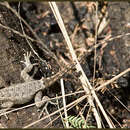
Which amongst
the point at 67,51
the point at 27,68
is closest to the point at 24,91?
the point at 27,68

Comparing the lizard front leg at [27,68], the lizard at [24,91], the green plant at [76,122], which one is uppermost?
the lizard front leg at [27,68]

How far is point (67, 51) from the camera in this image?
5.59m

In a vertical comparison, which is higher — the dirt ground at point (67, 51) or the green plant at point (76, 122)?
the dirt ground at point (67, 51)

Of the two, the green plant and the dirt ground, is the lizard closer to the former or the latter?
the dirt ground

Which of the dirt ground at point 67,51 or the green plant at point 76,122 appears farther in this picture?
the dirt ground at point 67,51

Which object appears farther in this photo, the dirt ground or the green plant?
the dirt ground

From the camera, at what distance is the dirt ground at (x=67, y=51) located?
4.23 m

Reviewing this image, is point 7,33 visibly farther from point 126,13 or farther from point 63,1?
point 126,13

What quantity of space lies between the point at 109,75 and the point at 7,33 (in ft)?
6.79

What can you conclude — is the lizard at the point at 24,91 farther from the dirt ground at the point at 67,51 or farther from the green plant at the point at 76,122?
the green plant at the point at 76,122

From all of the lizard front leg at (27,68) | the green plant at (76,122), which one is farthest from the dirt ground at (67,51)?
the green plant at (76,122)

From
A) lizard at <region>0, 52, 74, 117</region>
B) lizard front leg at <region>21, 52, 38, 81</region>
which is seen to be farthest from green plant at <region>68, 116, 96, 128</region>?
lizard front leg at <region>21, 52, 38, 81</region>

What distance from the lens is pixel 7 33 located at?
14.4 feet

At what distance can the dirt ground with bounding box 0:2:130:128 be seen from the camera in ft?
13.9
